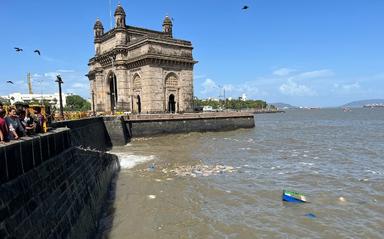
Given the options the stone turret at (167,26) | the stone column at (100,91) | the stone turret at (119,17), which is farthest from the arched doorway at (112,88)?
the stone turret at (167,26)

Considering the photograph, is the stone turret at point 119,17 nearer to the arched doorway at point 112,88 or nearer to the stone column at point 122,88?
the stone column at point 122,88

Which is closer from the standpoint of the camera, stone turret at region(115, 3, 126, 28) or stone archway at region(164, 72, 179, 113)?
stone archway at region(164, 72, 179, 113)

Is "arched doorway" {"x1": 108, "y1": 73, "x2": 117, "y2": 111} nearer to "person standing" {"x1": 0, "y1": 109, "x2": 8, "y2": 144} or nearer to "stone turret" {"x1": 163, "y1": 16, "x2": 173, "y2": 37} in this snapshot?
"stone turret" {"x1": 163, "y1": 16, "x2": 173, "y2": 37}

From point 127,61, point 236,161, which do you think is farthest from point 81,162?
point 127,61

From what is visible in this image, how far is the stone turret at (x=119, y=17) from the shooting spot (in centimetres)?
4797

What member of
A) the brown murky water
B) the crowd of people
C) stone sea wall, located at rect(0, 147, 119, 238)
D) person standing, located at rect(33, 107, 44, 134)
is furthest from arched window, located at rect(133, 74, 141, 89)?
person standing, located at rect(33, 107, 44, 134)

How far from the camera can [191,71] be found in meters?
50.2

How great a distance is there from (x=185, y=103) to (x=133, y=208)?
125 ft

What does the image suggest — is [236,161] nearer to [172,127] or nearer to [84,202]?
[84,202]

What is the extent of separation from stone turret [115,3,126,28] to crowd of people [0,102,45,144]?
39.5m

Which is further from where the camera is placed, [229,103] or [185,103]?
[229,103]

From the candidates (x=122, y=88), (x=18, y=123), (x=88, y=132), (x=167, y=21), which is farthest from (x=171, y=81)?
(x=18, y=123)

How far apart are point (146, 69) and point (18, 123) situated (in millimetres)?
37753

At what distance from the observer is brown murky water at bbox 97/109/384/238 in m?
10.7
